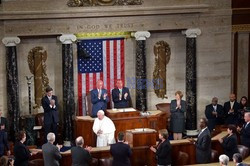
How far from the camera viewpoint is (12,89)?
68.3ft

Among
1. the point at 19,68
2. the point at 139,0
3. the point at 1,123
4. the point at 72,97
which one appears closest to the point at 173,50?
the point at 139,0

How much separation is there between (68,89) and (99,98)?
1383mm

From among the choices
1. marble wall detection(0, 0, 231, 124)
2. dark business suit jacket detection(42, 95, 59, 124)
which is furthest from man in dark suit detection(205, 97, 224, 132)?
dark business suit jacket detection(42, 95, 59, 124)

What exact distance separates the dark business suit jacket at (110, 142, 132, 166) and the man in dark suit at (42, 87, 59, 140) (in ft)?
15.6

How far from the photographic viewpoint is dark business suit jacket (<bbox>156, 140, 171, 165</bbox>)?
16.2 metres

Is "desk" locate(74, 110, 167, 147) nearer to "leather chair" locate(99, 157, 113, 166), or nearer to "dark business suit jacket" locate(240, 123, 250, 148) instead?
"leather chair" locate(99, 157, 113, 166)

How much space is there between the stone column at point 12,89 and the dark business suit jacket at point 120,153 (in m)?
5.84

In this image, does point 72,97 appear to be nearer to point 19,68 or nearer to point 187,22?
point 19,68

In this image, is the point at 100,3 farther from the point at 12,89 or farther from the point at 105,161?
the point at 105,161

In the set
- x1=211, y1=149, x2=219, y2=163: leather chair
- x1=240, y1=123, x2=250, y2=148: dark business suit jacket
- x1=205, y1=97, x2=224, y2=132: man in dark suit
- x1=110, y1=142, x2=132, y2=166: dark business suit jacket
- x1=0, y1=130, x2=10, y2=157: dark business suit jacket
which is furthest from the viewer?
x1=205, y1=97, x2=224, y2=132: man in dark suit

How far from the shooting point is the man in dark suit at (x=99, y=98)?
806 inches

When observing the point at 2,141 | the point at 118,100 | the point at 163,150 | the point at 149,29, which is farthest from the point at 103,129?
the point at 149,29

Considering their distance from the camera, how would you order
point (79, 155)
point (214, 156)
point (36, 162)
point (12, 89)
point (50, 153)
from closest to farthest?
point (79, 155), point (50, 153), point (36, 162), point (214, 156), point (12, 89)

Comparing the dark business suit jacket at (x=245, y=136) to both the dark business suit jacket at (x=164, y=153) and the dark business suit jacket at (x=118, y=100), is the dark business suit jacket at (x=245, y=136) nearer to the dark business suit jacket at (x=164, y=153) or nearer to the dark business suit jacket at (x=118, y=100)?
the dark business suit jacket at (x=164, y=153)
